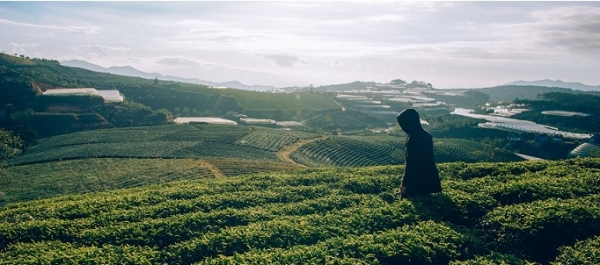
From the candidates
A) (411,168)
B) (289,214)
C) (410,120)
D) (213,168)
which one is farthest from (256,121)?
(289,214)

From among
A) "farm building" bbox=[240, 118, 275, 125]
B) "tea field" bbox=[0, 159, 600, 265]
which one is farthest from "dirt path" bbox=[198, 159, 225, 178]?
"farm building" bbox=[240, 118, 275, 125]

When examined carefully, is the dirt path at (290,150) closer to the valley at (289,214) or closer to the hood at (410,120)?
the valley at (289,214)

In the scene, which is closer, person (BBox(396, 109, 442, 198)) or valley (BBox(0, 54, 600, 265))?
valley (BBox(0, 54, 600, 265))

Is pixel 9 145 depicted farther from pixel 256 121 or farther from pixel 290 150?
pixel 256 121

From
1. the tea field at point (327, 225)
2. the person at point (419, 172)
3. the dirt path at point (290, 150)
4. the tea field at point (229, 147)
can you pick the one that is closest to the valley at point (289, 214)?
the tea field at point (327, 225)

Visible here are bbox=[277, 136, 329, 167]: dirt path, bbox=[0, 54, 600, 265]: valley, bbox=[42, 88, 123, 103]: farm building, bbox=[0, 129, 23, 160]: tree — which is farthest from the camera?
bbox=[42, 88, 123, 103]: farm building

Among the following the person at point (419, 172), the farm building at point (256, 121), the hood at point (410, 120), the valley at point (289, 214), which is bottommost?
the farm building at point (256, 121)

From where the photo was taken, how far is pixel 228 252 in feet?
57.3

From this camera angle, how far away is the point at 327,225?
1980 centimetres

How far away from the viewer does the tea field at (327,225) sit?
16734 millimetres

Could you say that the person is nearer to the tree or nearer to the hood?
the hood

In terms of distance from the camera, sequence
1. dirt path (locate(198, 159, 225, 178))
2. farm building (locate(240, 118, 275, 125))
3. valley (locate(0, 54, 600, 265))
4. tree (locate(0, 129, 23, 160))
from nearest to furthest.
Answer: valley (locate(0, 54, 600, 265)), dirt path (locate(198, 159, 225, 178)), tree (locate(0, 129, 23, 160)), farm building (locate(240, 118, 275, 125))

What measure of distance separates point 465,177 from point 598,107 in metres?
115

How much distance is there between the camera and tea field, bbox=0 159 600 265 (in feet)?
54.9
